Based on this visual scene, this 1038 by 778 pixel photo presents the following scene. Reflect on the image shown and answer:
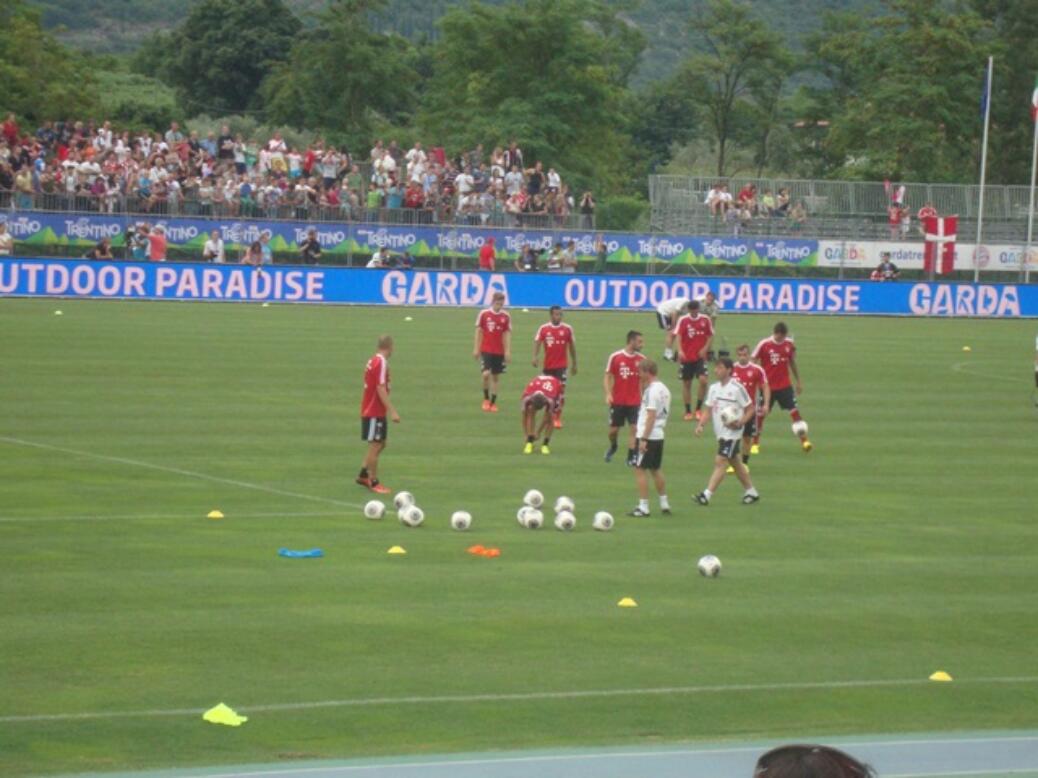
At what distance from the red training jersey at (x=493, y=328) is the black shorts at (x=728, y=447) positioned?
9174 millimetres

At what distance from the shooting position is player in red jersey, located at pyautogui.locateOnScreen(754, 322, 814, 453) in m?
26.6

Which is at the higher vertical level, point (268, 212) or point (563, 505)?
point (268, 212)

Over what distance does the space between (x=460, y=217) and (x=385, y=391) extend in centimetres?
3281

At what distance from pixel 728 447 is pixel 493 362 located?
981cm

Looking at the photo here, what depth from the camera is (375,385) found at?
852 inches

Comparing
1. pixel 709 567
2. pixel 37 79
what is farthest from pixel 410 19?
pixel 709 567

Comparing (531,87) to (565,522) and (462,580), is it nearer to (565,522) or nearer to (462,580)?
(565,522)

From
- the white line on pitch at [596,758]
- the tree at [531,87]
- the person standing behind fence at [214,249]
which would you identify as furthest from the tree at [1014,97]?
the white line on pitch at [596,758]

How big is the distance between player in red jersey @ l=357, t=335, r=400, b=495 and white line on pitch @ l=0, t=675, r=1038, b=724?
916 centimetres

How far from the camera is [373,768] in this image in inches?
421

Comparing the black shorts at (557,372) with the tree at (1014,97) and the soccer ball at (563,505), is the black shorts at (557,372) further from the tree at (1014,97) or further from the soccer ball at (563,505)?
the tree at (1014,97)

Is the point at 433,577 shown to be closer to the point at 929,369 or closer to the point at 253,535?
the point at 253,535

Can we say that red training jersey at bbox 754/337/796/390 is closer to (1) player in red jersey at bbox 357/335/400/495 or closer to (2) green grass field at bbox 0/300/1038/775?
(2) green grass field at bbox 0/300/1038/775

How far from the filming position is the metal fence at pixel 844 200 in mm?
60250
